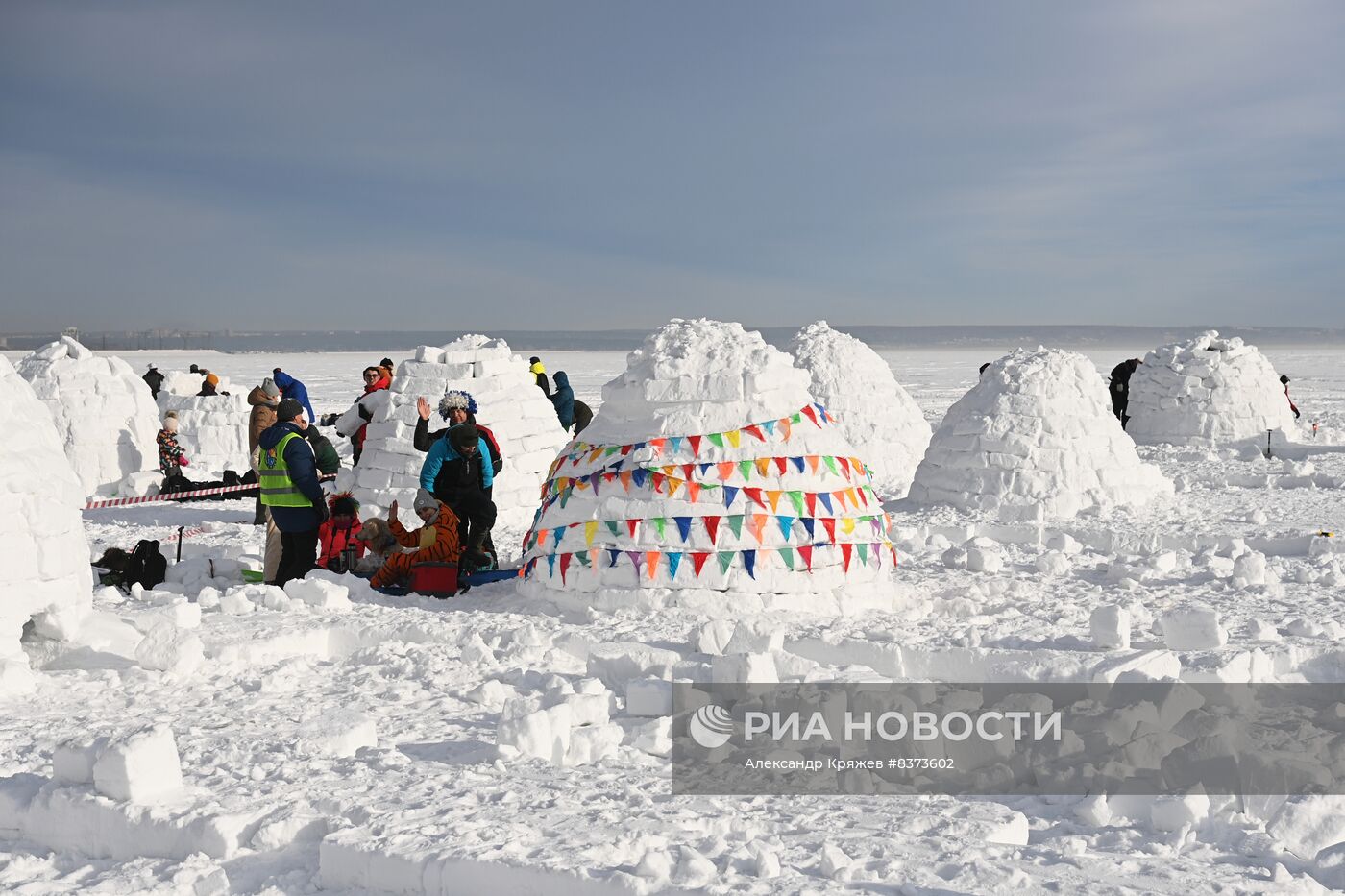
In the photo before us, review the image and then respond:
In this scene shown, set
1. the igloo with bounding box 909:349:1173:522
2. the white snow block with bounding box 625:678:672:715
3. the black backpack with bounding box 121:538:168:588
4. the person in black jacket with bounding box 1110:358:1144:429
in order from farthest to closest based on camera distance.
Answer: the person in black jacket with bounding box 1110:358:1144:429
the igloo with bounding box 909:349:1173:522
the black backpack with bounding box 121:538:168:588
the white snow block with bounding box 625:678:672:715

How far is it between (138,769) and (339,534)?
14.1 ft

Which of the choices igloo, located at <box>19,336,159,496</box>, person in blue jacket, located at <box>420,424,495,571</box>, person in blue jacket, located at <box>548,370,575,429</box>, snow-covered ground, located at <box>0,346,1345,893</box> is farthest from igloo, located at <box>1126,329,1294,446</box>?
igloo, located at <box>19,336,159,496</box>

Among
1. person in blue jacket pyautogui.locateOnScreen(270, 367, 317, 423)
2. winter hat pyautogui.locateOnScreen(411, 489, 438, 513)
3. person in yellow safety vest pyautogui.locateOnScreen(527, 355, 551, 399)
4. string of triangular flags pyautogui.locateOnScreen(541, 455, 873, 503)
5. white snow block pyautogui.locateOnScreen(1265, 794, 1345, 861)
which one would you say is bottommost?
white snow block pyautogui.locateOnScreen(1265, 794, 1345, 861)

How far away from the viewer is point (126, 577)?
711cm

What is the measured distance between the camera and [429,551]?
271 inches

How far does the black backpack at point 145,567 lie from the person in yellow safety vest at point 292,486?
102 centimetres

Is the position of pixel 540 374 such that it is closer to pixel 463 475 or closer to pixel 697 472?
pixel 463 475

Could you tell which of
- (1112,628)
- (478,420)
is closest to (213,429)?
(478,420)

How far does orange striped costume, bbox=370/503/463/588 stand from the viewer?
6.86 meters

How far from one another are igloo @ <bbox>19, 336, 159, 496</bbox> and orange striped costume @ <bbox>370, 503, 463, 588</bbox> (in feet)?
24.3

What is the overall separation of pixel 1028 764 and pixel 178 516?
9089 mm

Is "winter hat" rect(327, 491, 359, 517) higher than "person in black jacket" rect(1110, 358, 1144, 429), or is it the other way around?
"person in black jacket" rect(1110, 358, 1144, 429)

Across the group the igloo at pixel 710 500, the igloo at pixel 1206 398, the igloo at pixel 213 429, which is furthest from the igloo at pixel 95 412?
the igloo at pixel 1206 398

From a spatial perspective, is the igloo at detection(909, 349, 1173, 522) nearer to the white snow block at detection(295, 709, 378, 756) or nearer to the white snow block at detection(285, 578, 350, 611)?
the white snow block at detection(285, 578, 350, 611)
